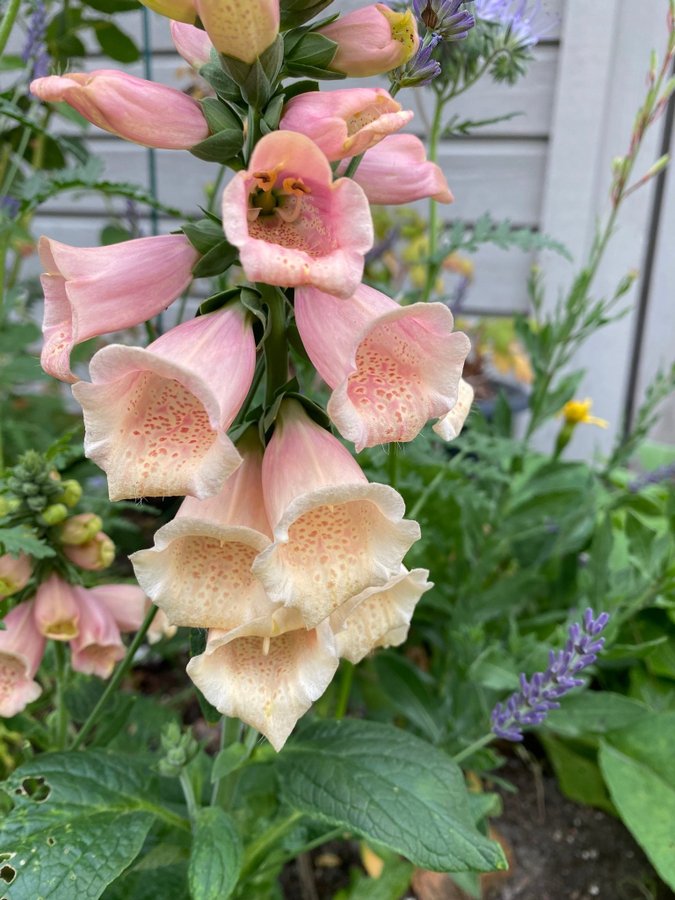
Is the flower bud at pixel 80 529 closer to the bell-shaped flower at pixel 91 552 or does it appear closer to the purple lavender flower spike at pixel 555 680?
the bell-shaped flower at pixel 91 552

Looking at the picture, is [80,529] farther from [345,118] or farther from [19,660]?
[345,118]

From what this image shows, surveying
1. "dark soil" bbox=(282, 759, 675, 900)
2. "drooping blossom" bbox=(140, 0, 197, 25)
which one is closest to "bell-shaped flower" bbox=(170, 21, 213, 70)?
"drooping blossom" bbox=(140, 0, 197, 25)

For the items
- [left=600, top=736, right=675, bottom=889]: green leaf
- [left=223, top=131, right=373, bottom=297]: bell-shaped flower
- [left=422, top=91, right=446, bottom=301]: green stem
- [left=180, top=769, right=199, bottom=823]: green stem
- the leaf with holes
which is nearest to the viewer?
[left=223, top=131, right=373, bottom=297]: bell-shaped flower

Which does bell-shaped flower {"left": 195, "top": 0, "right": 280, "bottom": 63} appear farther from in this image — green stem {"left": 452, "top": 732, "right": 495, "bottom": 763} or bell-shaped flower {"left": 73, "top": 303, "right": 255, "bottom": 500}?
green stem {"left": 452, "top": 732, "right": 495, "bottom": 763}

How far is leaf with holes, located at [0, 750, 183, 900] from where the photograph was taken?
1.51 feet

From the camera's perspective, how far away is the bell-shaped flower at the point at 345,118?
375 millimetres

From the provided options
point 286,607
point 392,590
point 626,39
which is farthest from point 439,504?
point 626,39

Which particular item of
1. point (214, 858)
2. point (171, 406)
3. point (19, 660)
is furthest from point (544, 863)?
point (171, 406)

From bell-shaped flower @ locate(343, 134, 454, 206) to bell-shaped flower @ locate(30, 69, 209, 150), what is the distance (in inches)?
4.2

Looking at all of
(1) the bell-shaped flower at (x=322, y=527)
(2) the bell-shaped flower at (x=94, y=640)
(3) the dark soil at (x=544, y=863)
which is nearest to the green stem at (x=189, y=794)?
(2) the bell-shaped flower at (x=94, y=640)

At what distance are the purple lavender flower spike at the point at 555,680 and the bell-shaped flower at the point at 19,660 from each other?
0.37m

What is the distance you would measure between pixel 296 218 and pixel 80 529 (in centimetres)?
32

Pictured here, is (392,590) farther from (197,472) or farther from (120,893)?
(120,893)

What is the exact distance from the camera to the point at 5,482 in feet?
1.89
